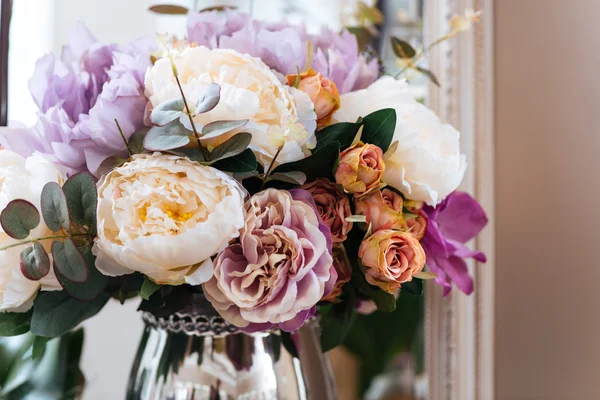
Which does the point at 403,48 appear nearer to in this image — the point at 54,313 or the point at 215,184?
the point at 215,184

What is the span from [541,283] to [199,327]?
1.16 ft

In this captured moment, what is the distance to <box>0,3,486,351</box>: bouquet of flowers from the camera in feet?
1.34

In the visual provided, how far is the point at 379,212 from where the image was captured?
1.52 feet

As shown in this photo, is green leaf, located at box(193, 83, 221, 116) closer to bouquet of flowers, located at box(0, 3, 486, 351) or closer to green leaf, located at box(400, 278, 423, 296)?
bouquet of flowers, located at box(0, 3, 486, 351)

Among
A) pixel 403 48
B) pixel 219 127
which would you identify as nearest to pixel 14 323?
pixel 219 127

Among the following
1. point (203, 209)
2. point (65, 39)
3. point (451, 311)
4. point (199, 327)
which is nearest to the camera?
point (203, 209)

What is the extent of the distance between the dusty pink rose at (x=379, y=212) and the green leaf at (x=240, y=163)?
9 cm

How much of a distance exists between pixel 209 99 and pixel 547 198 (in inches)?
15.2

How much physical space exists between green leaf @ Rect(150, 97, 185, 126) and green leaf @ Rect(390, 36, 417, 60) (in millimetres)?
322

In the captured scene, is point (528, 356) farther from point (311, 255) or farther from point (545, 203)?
point (311, 255)

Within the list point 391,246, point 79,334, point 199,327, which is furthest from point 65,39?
point 391,246

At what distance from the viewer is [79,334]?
71cm

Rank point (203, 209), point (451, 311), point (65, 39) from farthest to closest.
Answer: point (65, 39) → point (451, 311) → point (203, 209)

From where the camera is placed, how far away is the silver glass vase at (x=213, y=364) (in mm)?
535
